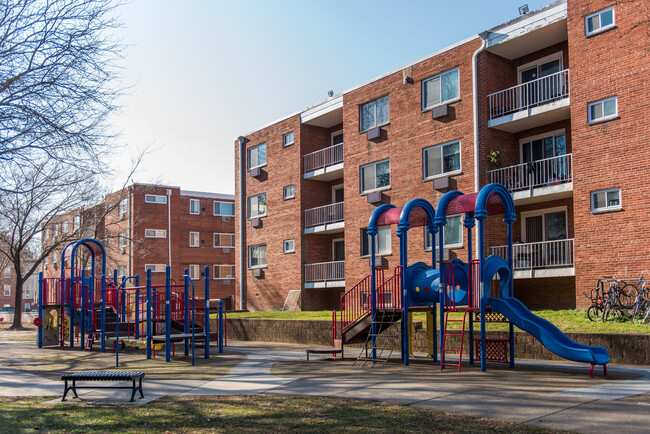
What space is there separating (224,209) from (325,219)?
97.9 ft

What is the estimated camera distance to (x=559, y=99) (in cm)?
2406

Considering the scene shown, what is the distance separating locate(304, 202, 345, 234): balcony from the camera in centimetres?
3478

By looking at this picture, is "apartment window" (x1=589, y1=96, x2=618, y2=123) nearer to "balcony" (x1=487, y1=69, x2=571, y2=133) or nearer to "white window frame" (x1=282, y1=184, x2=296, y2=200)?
"balcony" (x1=487, y1=69, x2=571, y2=133)

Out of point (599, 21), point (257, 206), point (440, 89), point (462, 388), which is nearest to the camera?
point (462, 388)

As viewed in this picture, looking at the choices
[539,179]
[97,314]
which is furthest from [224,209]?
[539,179]

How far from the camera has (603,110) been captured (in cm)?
2220

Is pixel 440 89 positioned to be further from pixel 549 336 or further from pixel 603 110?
pixel 549 336

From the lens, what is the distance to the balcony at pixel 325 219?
114ft

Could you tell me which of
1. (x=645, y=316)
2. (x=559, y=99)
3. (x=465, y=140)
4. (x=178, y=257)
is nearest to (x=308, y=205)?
(x=465, y=140)

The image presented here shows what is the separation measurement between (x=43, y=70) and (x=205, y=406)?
10.1 m

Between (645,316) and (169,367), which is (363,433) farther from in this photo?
(645,316)

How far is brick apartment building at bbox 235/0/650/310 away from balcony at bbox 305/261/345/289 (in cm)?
8

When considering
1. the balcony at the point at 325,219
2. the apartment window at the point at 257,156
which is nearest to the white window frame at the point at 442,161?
the balcony at the point at 325,219

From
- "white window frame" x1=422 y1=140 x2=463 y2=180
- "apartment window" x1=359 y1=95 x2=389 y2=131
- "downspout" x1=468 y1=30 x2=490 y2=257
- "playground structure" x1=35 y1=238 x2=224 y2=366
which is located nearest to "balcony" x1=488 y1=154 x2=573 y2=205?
"downspout" x1=468 y1=30 x2=490 y2=257
